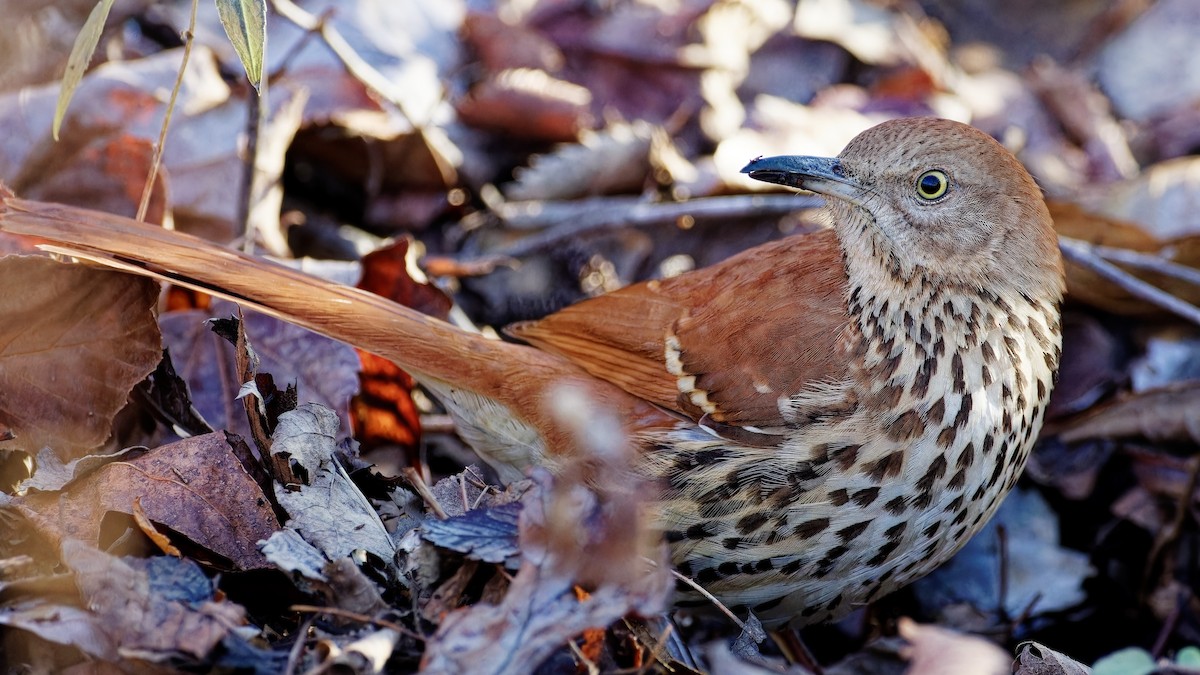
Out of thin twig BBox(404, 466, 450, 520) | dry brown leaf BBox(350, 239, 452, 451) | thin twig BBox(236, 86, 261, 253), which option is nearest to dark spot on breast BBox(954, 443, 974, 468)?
thin twig BBox(404, 466, 450, 520)

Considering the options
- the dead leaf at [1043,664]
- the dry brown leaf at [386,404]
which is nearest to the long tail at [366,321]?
the dry brown leaf at [386,404]

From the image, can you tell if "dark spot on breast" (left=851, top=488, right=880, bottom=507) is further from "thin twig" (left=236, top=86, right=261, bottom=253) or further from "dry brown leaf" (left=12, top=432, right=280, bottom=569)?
"thin twig" (left=236, top=86, right=261, bottom=253)

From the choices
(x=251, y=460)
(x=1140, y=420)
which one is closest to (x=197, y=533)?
(x=251, y=460)

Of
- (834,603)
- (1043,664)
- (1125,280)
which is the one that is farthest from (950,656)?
(1125,280)

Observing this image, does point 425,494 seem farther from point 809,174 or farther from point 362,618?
point 809,174

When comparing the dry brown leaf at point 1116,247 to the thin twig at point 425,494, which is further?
the dry brown leaf at point 1116,247

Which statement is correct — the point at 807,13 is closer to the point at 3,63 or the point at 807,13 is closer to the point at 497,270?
the point at 497,270

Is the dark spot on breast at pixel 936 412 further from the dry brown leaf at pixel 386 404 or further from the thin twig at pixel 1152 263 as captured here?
the thin twig at pixel 1152 263
